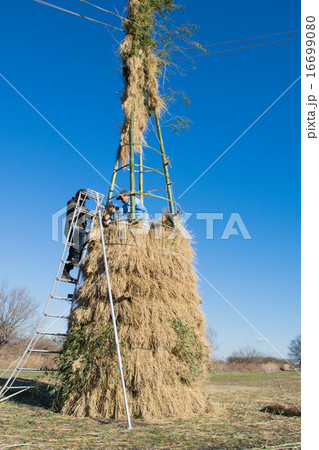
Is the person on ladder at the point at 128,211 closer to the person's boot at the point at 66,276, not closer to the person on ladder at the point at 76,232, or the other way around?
the person on ladder at the point at 76,232

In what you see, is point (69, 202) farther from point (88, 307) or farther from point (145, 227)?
point (88, 307)

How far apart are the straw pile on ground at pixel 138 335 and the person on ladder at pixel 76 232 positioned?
0.73 m

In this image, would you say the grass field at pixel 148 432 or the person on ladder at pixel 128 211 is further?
the person on ladder at pixel 128 211

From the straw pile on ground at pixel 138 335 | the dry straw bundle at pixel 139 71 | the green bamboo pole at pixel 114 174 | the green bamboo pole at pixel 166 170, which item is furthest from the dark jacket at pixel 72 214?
the green bamboo pole at pixel 166 170

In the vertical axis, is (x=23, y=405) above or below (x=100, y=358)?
below

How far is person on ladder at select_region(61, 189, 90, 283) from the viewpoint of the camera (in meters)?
8.03

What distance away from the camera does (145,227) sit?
290 inches

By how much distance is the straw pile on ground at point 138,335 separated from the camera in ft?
19.2

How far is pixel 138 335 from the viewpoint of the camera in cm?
614

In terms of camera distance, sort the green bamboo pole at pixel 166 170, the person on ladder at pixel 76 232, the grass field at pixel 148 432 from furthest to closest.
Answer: the green bamboo pole at pixel 166 170
the person on ladder at pixel 76 232
the grass field at pixel 148 432

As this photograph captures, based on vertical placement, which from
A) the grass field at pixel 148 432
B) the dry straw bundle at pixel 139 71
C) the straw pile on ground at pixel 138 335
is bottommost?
the grass field at pixel 148 432

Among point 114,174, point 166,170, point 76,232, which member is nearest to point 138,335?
point 76,232
